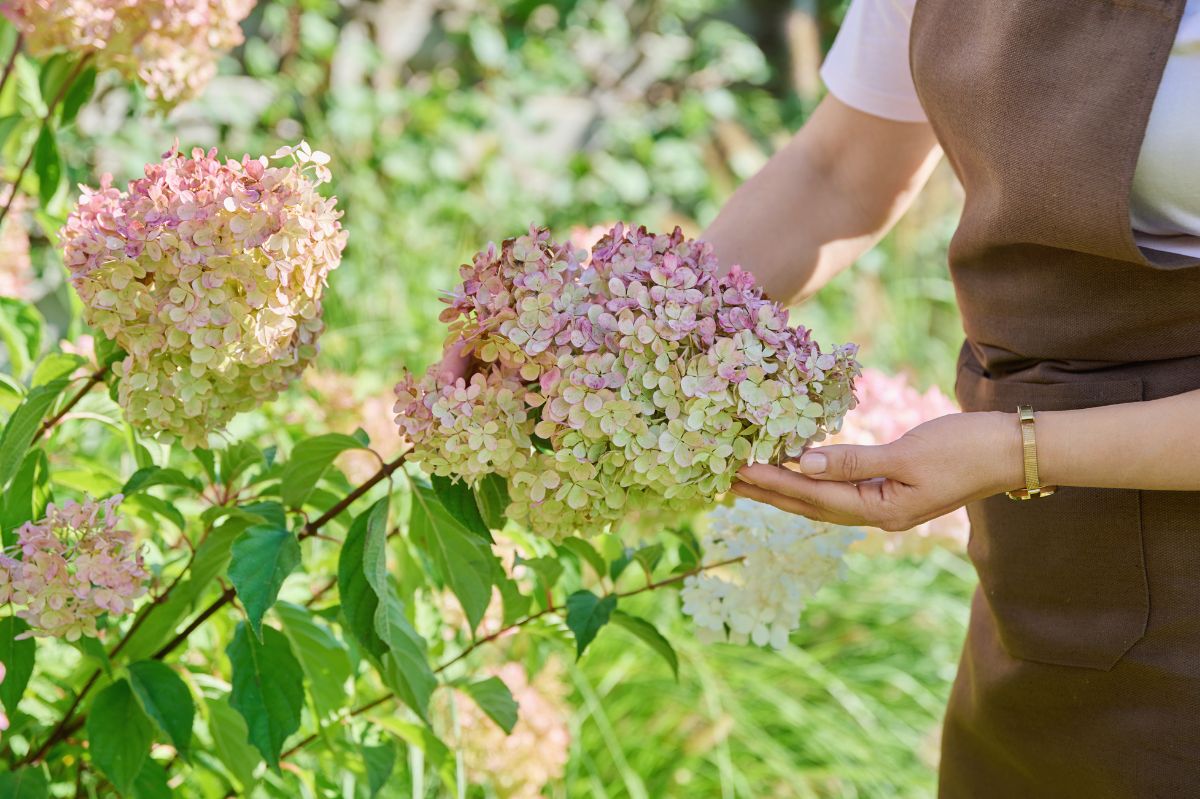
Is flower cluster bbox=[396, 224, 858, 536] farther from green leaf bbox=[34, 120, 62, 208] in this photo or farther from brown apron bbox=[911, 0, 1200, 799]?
green leaf bbox=[34, 120, 62, 208]

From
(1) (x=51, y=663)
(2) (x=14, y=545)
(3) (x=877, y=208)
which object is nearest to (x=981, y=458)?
(3) (x=877, y=208)

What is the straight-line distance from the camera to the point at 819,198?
129 centimetres

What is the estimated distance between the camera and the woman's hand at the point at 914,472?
91 cm

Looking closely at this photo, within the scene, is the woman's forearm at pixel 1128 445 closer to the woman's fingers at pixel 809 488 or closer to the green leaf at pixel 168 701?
the woman's fingers at pixel 809 488

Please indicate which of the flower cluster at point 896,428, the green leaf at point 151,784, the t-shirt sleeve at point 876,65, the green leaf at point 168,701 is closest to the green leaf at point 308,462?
the green leaf at point 168,701

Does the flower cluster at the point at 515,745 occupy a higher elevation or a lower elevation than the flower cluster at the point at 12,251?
lower

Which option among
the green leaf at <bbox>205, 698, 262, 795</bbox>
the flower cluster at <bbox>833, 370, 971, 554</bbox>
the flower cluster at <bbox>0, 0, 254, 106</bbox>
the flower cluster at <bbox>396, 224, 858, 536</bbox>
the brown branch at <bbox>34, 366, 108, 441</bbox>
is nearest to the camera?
the flower cluster at <bbox>396, 224, 858, 536</bbox>

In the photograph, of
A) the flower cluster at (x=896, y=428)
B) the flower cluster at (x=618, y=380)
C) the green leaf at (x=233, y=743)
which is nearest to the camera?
the flower cluster at (x=618, y=380)

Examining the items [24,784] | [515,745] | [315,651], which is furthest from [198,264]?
[515,745]

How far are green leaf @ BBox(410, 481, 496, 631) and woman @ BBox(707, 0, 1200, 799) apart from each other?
0.88 ft

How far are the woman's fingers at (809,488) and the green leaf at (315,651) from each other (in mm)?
480

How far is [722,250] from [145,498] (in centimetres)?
66

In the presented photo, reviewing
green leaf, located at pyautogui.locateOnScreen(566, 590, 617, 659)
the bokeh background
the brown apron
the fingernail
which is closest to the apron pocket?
the brown apron

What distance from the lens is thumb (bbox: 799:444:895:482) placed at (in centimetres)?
90
